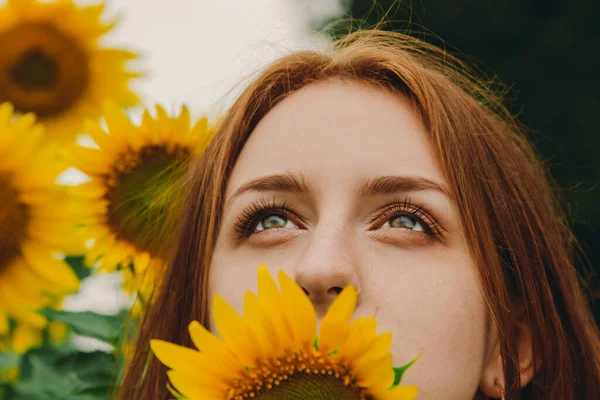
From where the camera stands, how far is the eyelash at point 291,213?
1.70 metres

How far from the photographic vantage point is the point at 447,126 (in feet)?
6.15

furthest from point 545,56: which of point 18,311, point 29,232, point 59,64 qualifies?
point 18,311

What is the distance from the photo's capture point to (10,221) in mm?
2326

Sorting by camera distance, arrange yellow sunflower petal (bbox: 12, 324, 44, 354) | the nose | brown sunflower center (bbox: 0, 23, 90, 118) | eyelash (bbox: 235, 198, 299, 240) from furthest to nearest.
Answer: brown sunflower center (bbox: 0, 23, 90, 118)
yellow sunflower petal (bbox: 12, 324, 44, 354)
eyelash (bbox: 235, 198, 299, 240)
the nose

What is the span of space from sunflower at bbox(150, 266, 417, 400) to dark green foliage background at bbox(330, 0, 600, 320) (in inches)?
216

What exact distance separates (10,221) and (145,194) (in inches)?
14.6

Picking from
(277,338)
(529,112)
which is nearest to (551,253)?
(277,338)

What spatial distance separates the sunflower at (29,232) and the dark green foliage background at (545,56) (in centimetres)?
452

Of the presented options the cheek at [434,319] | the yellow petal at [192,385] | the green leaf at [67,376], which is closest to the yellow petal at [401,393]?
the yellow petal at [192,385]

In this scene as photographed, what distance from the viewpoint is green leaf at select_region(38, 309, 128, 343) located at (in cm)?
204

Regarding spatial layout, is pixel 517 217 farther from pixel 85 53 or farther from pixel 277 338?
pixel 85 53

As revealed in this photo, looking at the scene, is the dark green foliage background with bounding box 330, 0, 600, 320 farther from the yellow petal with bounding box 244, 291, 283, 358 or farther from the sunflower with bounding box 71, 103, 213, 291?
the yellow petal with bounding box 244, 291, 283, 358

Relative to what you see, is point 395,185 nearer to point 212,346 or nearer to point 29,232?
point 212,346

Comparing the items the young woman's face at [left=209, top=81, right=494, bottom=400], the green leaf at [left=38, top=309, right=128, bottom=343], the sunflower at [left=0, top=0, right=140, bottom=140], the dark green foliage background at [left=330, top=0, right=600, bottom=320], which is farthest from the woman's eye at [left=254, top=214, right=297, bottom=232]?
the dark green foliage background at [left=330, top=0, right=600, bottom=320]
